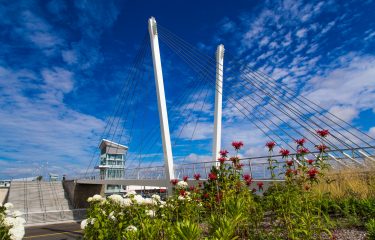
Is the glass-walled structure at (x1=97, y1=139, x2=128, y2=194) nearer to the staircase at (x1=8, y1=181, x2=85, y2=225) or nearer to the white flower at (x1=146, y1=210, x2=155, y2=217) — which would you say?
the staircase at (x1=8, y1=181, x2=85, y2=225)

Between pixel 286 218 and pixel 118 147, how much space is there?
170ft

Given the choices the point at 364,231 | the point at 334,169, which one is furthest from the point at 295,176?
the point at 334,169

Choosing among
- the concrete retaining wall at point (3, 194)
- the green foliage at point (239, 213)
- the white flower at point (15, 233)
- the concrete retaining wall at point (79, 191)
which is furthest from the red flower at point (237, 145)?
the concrete retaining wall at point (3, 194)

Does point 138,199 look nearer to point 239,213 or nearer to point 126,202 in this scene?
point 126,202

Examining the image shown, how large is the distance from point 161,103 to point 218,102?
3819 mm

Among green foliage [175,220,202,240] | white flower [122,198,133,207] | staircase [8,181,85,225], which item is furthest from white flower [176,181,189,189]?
staircase [8,181,85,225]

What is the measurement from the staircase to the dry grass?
1307 inches

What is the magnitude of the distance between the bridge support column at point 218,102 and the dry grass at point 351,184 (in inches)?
352

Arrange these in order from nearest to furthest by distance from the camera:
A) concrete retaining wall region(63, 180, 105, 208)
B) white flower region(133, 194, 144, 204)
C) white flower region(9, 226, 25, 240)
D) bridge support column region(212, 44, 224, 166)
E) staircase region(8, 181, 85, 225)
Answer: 1. white flower region(9, 226, 25, 240)
2. white flower region(133, 194, 144, 204)
3. bridge support column region(212, 44, 224, 166)
4. staircase region(8, 181, 85, 225)
5. concrete retaining wall region(63, 180, 105, 208)

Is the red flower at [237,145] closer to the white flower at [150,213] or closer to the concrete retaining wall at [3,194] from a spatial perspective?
Answer: the white flower at [150,213]

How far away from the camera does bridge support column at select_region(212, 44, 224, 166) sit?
1702 cm

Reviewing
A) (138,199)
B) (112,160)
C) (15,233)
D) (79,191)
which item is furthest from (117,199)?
(112,160)

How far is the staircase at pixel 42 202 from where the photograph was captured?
107 ft

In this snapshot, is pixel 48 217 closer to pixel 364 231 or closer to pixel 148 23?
pixel 148 23
